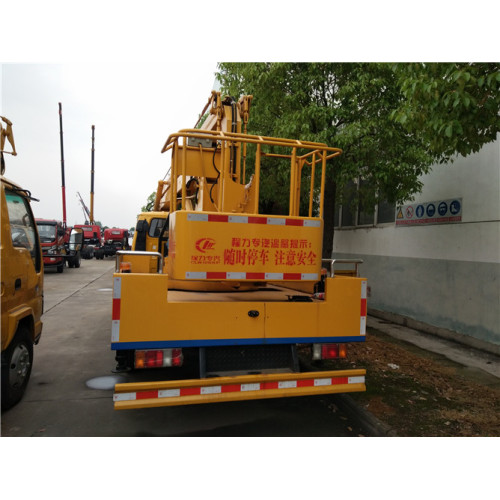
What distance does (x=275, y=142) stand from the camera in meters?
3.64

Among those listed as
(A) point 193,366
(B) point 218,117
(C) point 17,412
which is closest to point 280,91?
(B) point 218,117

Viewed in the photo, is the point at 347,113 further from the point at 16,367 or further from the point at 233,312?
the point at 16,367

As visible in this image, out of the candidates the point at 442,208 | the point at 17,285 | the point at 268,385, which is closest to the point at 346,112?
the point at 442,208

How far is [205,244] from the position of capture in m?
3.40

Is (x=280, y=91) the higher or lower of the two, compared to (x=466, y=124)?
higher

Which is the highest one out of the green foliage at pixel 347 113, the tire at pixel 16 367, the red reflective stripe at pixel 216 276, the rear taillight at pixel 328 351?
the green foliage at pixel 347 113

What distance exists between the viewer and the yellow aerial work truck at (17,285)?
140 inches

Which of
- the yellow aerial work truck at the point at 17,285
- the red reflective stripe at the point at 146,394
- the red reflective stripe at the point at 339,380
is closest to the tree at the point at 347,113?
the red reflective stripe at the point at 339,380

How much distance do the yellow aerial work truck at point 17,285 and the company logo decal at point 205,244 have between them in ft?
5.73

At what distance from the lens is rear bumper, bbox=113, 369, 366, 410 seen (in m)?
3.04

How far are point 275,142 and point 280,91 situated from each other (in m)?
3.71

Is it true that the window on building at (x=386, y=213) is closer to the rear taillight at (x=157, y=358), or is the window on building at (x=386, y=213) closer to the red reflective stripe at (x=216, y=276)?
the red reflective stripe at (x=216, y=276)

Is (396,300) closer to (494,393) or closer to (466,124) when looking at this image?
(494,393)

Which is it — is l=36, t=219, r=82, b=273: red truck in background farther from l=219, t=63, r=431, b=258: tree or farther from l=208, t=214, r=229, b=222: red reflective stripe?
l=208, t=214, r=229, b=222: red reflective stripe
